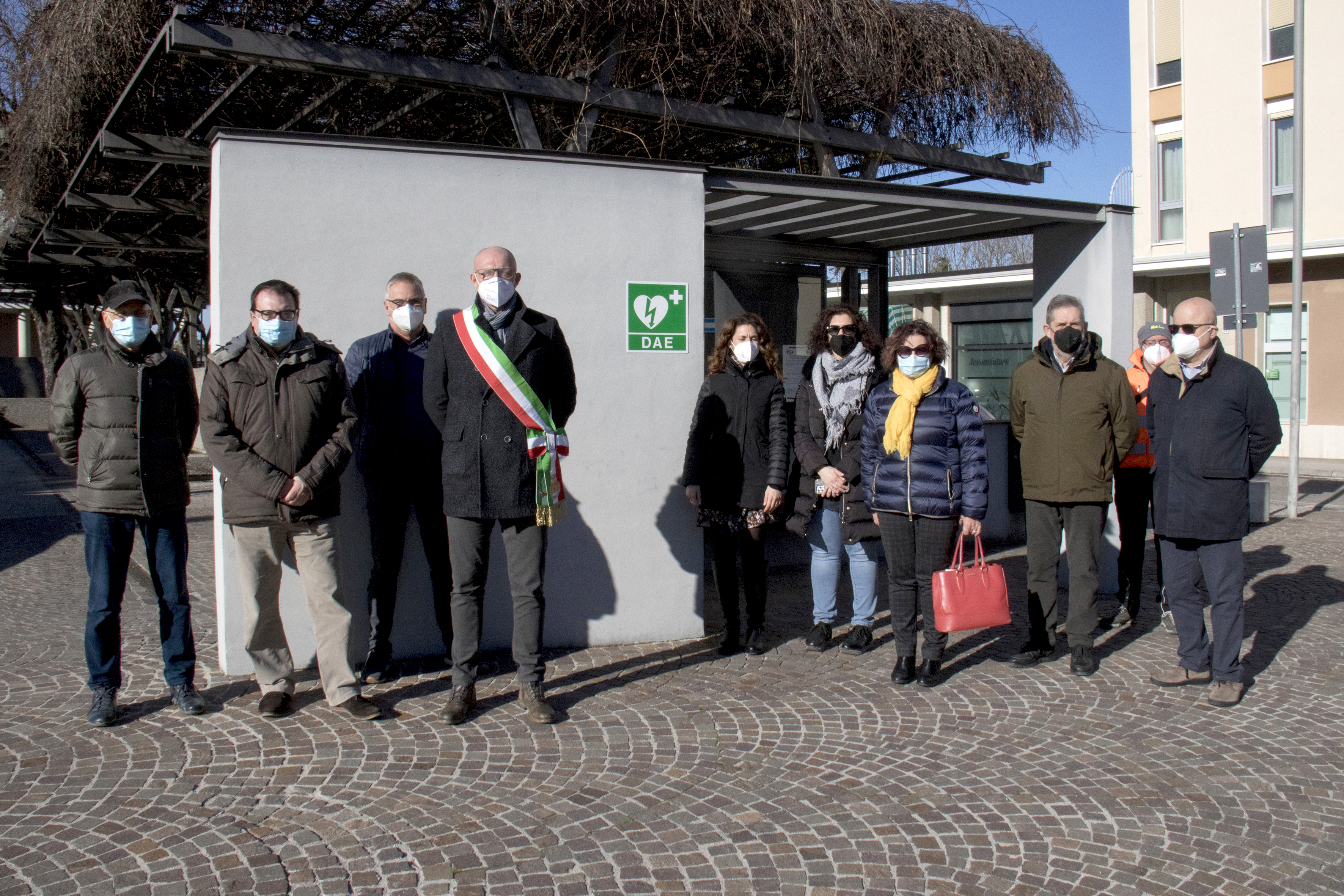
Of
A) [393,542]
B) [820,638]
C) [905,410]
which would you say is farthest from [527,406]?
[820,638]

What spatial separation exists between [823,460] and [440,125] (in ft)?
20.6

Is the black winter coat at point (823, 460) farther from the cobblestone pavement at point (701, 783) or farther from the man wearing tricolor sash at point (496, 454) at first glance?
the man wearing tricolor sash at point (496, 454)

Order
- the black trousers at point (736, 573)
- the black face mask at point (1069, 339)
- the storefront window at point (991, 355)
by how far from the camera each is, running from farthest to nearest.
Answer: the storefront window at point (991, 355) < the black trousers at point (736, 573) < the black face mask at point (1069, 339)

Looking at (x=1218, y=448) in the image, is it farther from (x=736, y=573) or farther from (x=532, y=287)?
(x=532, y=287)

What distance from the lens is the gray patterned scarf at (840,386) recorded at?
5.70 m

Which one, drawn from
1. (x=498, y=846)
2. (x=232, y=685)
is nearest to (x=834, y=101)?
(x=232, y=685)

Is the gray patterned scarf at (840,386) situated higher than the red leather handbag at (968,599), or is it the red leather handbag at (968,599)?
the gray patterned scarf at (840,386)

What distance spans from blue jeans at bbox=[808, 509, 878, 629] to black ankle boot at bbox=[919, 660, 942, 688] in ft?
2.00

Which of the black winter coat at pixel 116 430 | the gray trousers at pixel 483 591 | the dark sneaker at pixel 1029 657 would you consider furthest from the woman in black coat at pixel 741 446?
the black winter coat at pixel 116 430

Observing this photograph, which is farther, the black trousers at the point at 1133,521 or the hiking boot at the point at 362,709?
the black trousers at the point at 1133,521

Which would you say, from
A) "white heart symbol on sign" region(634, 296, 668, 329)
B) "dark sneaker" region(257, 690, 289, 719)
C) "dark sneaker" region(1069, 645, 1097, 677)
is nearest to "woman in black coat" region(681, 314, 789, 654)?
"white heart symbol on sign" region(634, 296, 668, 329)

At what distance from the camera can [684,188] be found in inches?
241

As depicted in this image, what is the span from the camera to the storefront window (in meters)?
16.8

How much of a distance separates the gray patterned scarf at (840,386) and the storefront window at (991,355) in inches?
448
